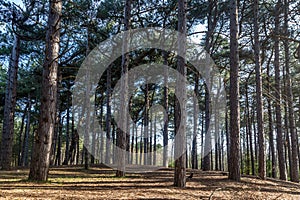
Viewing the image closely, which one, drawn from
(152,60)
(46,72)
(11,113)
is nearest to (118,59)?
(152,60)

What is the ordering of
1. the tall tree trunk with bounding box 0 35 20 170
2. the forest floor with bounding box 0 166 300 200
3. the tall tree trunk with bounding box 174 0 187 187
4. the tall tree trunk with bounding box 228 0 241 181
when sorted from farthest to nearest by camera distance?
the tall tree trunk with bounding box 0 35 20 170 < the tall tree trunk with bounding box 228 0 241 181 < the tall tree trunk with bounding box 174 0 187 187 < the forest floor with bounding box 0 166 300 200

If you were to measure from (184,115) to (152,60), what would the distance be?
38.6ft

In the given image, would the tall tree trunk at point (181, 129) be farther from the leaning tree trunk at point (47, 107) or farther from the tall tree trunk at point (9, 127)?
the tall tree trunk at point (9, 127)

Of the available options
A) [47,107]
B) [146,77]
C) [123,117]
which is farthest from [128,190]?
[146,77]

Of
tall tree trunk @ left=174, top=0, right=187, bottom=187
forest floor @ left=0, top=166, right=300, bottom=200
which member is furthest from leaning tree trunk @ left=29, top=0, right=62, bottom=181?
tall tree trunk @ left=174, top=0, right=187, bottom=187

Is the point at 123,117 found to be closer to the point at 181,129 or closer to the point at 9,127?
the point at 181,129

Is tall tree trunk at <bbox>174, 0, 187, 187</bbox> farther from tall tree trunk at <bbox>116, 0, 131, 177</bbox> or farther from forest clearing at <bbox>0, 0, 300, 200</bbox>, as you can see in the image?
tall tree trunk at <bbox>116, 0, 131, 177</bbox>

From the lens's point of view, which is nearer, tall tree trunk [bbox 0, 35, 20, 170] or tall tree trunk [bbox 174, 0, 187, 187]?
tall tree trunk [bbox 174, 0, 187, 187]

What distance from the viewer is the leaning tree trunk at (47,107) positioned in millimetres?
6367

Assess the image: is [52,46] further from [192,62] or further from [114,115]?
[114,115]

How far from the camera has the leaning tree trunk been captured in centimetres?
637

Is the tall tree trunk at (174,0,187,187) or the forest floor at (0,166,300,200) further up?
the tall tree trunk at (174,0,187,187)

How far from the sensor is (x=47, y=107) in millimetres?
6598

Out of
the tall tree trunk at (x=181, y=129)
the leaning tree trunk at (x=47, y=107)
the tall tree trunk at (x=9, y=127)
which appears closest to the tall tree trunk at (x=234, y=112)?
the tall tree trunk at (x=181, y=129)
